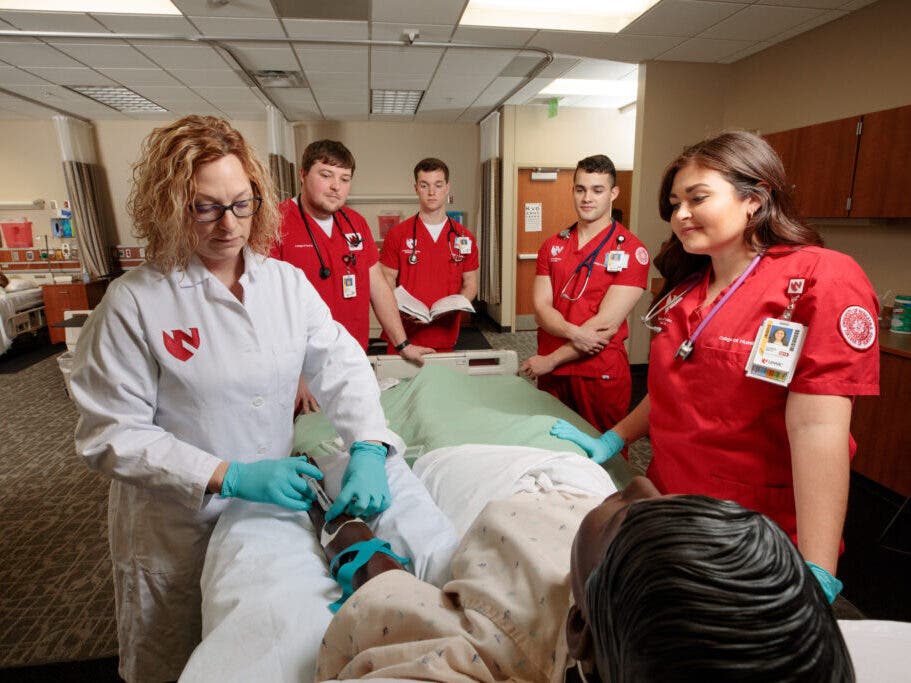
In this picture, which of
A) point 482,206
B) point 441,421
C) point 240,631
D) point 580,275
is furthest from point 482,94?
point 240,631

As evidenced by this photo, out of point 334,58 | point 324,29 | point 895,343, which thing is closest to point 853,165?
point 895,343

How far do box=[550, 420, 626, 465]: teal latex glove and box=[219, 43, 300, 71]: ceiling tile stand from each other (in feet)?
11.1

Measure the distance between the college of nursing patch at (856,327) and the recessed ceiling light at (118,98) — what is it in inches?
228

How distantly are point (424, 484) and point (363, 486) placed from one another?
0.30 meters

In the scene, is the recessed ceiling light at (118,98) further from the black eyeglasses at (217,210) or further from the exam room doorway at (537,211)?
the black eyeglasses at (217,210)

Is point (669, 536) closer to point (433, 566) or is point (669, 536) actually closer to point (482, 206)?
point (433, 566)

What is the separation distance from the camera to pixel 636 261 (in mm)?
2227

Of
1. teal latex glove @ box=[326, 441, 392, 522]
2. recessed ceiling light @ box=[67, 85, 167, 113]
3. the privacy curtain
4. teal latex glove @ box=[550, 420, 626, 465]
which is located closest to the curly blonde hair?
teal latex glove @ box=[326, 441, 392, 522]

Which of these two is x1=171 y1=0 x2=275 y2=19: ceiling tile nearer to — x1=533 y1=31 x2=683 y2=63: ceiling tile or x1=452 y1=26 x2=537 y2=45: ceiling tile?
x1=452 y1=26 x2=537 y2=45: ceiling tile

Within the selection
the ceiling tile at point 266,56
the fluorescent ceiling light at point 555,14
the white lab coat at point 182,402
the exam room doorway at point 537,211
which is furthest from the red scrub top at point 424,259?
the exam room doorway at point 537,211

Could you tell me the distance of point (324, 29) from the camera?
11.1 feet

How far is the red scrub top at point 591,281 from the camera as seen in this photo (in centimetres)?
223

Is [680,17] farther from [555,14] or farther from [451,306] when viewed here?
[451,306]

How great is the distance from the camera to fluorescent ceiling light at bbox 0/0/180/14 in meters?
3.04
